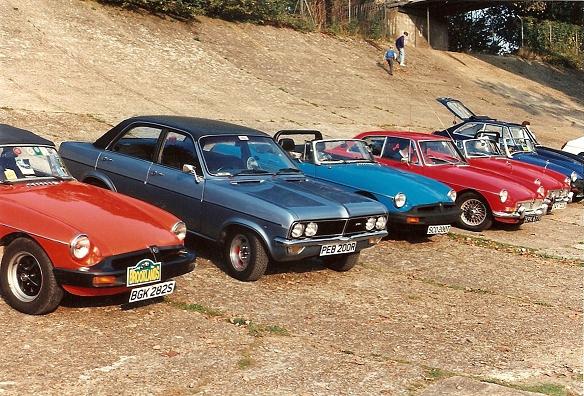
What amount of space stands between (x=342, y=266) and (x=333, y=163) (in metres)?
2.51

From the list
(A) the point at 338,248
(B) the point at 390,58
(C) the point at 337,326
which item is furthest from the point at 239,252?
(B) the point at 390,58

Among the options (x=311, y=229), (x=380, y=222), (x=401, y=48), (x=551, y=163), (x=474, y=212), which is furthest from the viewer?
(x=401, y=48)

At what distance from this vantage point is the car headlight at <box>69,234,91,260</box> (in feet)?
18.0

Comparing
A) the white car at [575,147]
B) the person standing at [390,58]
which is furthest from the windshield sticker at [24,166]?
the person standing at [390,58]

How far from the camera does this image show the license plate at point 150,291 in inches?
225

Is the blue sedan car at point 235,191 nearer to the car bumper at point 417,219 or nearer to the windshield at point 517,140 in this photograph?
the car bumper at point 417,219

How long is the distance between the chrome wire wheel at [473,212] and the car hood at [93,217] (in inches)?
249

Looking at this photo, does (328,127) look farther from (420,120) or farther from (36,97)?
(36,97)

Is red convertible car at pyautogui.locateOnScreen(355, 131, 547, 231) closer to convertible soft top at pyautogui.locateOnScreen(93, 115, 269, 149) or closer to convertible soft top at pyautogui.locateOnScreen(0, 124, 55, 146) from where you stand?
convertible soft top at pyautogui.locateOnScreen(93, 115, 269, 149)

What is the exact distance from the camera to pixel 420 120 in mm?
24797

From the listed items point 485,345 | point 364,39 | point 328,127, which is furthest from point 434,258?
point 364,39

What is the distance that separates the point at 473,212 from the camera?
11422 millimetres

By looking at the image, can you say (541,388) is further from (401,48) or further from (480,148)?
(401,48)

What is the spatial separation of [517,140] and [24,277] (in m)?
12.7
